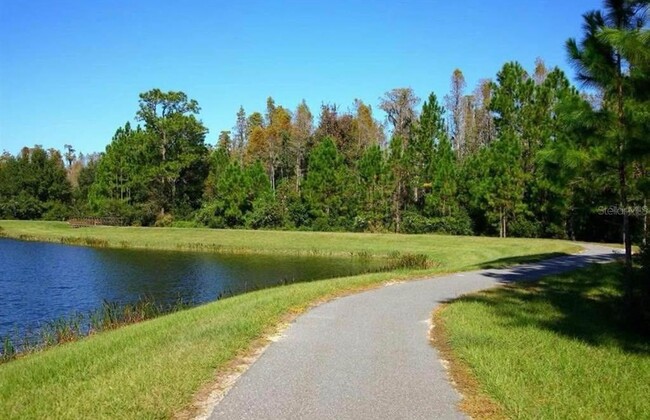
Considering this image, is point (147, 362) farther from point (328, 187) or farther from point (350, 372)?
point (328, 187)

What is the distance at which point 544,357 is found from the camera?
8234 mm

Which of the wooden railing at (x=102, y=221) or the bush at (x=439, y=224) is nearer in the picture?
the bush at (x=439, y=224)

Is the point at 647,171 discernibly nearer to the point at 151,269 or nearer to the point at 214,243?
the point at 151,269

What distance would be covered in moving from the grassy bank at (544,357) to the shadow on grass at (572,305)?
2 centimetres

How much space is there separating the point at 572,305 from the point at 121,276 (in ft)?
72.3

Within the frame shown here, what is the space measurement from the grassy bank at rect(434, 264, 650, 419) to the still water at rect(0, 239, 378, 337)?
12.0 meters

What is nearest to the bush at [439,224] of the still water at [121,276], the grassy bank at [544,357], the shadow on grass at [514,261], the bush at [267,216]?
the bush at [267,216]

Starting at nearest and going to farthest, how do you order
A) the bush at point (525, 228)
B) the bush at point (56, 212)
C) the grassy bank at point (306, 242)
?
the grassy bank at point (306, 242), the bush at point (525, 228), the bush at point (56, 212)

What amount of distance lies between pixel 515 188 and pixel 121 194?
2089 inches

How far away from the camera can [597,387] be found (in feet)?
22.6

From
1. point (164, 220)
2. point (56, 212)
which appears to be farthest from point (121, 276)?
point (56, 212)

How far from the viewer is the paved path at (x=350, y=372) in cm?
622

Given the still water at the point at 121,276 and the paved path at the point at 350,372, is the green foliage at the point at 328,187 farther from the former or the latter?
the paved path at the point at 350,372

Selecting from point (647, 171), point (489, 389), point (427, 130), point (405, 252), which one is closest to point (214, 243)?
point (405, 252)
